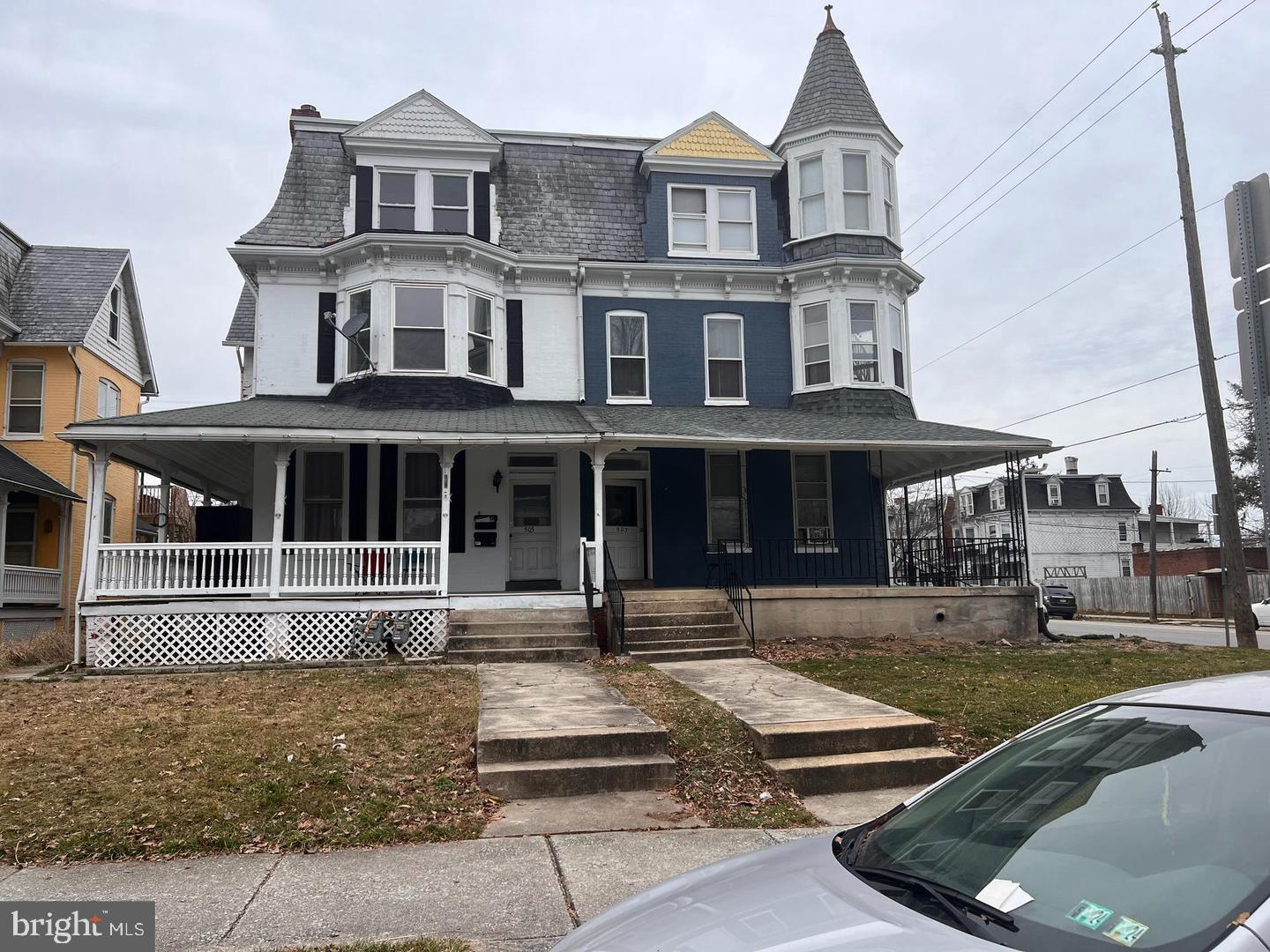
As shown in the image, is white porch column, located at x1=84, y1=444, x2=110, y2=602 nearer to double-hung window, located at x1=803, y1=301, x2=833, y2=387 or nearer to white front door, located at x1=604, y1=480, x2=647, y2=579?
white front door, located at x1=604, y1=480, x2=647, y2=579

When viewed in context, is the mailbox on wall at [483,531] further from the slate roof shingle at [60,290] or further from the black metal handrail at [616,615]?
the slate roof shingle at [60,290]

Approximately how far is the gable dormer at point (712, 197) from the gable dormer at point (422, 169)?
3.49 m

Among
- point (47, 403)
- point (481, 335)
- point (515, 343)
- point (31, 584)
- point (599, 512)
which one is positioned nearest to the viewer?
point (599, 512)

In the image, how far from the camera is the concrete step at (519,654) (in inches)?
501

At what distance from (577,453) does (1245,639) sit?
43.2ft

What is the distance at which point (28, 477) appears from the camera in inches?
824

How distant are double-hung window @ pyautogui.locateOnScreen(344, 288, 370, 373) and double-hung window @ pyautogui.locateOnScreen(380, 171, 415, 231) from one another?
1.44 metres

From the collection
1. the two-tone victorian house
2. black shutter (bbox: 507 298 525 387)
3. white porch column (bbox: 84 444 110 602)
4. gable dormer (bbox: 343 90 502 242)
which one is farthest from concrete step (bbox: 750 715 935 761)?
gable dormer (bbox: 343 90 502 242)

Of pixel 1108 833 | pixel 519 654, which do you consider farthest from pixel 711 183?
pixel 1108 833

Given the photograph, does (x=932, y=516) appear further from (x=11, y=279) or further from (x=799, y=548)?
(x=11, y=279)

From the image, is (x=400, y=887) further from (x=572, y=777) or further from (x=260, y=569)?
(x=260, y=569)

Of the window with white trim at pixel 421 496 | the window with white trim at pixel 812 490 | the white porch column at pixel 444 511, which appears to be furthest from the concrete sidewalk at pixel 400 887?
the window with white trim at pixel 812 490

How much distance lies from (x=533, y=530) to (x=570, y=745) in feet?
32.2

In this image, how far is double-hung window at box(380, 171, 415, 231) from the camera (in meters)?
17.0
